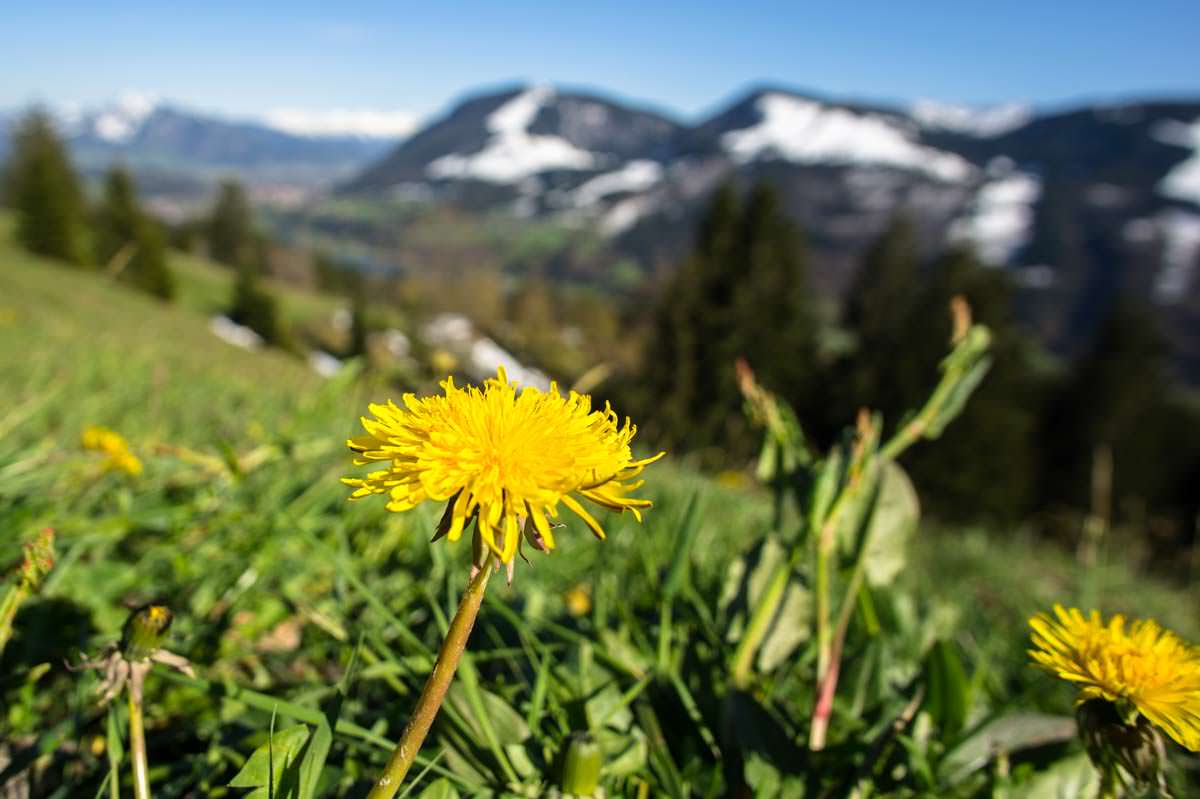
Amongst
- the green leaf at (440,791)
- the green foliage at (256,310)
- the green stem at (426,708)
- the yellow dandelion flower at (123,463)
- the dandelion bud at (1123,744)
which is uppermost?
the green stem at (426,708)

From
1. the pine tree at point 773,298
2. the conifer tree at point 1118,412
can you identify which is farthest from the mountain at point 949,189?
the pine tree at point 773,298

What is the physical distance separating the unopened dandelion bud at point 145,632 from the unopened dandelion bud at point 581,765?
0.39 m

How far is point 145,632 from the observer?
2.17 feet

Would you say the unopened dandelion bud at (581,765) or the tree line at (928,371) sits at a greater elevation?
the unopened dandelion bud at (581,765)

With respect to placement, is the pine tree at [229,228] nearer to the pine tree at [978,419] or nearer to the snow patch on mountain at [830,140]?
the pine tree at [978,419]

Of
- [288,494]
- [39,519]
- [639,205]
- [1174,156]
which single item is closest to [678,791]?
[288,494]

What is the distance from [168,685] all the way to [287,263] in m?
78.3

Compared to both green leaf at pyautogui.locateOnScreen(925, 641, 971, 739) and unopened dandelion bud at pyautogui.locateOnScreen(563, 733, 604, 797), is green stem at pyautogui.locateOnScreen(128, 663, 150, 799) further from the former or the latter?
green leaf at pyautogui.locateOnScreen(925, 641, 971, 739)

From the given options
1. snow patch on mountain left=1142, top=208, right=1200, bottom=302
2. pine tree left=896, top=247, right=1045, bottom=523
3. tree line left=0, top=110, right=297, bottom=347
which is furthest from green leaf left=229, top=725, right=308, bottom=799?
snow patch on mountain left=1142, top=208, right=1200, bottom=302

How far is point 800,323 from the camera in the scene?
25547mm

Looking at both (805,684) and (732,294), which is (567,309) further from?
(805,684)

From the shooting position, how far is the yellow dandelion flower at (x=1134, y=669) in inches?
26.4

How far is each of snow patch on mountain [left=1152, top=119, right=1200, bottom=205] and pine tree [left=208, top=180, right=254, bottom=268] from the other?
458 ft

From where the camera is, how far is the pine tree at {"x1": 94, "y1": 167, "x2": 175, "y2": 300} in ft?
110
